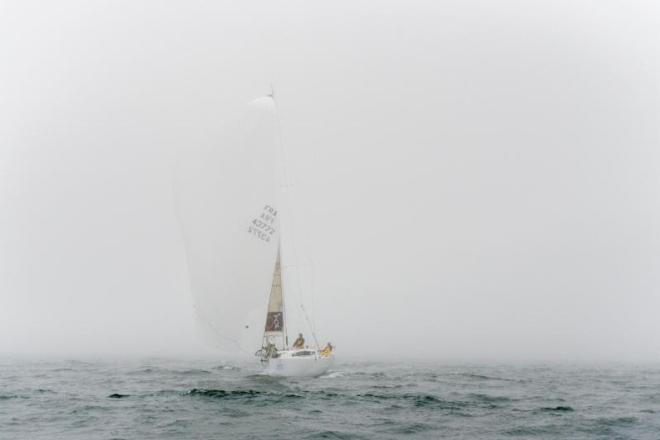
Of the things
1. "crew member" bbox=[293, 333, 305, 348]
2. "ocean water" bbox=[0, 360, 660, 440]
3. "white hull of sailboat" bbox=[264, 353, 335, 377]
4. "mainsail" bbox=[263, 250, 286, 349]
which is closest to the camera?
"ocean water" bbox=[0, 360, 660, 440]

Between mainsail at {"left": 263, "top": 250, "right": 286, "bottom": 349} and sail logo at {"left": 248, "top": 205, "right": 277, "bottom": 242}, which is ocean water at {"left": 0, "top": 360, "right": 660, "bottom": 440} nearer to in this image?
mainsail at {"left": 263, "top": 250, "right": 286, "bottom": 349}

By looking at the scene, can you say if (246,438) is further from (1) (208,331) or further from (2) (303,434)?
(1) (208,331)

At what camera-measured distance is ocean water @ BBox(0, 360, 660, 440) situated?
19733 millimetres

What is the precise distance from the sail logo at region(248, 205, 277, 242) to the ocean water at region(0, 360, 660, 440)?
9.08 metres

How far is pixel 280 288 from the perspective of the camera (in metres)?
38.9

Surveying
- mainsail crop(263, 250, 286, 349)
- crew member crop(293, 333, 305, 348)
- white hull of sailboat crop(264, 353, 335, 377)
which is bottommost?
white hull of sailboat crop(264, 353, 335, 377)

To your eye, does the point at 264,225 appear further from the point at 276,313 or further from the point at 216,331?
the point at 216,331

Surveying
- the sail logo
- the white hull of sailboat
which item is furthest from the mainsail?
the white hull of sailboat

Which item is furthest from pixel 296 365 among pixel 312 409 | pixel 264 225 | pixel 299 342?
pixel 312 409

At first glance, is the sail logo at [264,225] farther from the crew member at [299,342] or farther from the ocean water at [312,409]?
the ocean water at [312,409]

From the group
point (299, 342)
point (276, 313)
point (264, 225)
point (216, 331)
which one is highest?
point (264, 225)

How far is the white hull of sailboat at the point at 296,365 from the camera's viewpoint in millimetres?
34625

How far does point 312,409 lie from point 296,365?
415 inches

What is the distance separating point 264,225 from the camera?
37.0 metres
